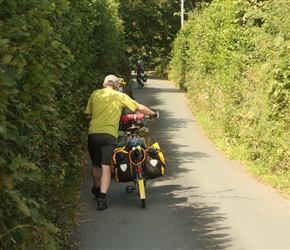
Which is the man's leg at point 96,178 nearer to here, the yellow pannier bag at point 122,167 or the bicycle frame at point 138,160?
the yellow pannier bag at point 122,167

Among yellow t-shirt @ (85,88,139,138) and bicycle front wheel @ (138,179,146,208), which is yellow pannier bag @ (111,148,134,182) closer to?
bicycle front wheel @ (138,179,146,208)

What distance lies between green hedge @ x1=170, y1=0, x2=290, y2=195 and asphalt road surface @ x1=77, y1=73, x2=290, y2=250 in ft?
2.35

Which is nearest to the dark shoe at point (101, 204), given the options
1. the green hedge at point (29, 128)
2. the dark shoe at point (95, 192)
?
the green hedge at point (29, 128)

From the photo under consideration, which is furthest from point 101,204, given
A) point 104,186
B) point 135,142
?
point 135,142

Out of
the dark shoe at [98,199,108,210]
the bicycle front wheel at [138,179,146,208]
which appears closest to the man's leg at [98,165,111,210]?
the dark shoe at [98,199,108,210]

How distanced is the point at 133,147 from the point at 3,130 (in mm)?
5871

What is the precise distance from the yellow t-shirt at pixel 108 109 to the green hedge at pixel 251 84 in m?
3.34

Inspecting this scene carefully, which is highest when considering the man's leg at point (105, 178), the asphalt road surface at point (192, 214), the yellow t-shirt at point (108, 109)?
the yellow t-shirt at point (108, 109)

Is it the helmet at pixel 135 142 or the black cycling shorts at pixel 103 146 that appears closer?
the black cycling shorts at pixel 103 146

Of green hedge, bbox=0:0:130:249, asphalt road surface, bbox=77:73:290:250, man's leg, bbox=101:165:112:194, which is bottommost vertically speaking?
asphalt road surface, bbox=77:73:290:250

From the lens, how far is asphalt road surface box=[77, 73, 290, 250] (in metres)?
7.07

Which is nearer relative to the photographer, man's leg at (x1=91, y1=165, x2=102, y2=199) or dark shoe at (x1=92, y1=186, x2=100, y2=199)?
man's leg at (x1=91, y1=165, x2=102, y2=199)

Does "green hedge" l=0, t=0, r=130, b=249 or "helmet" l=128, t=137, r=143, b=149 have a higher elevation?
"green hedge" l=0, t=0, r=130, b=249

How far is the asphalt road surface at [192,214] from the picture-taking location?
7.07m
